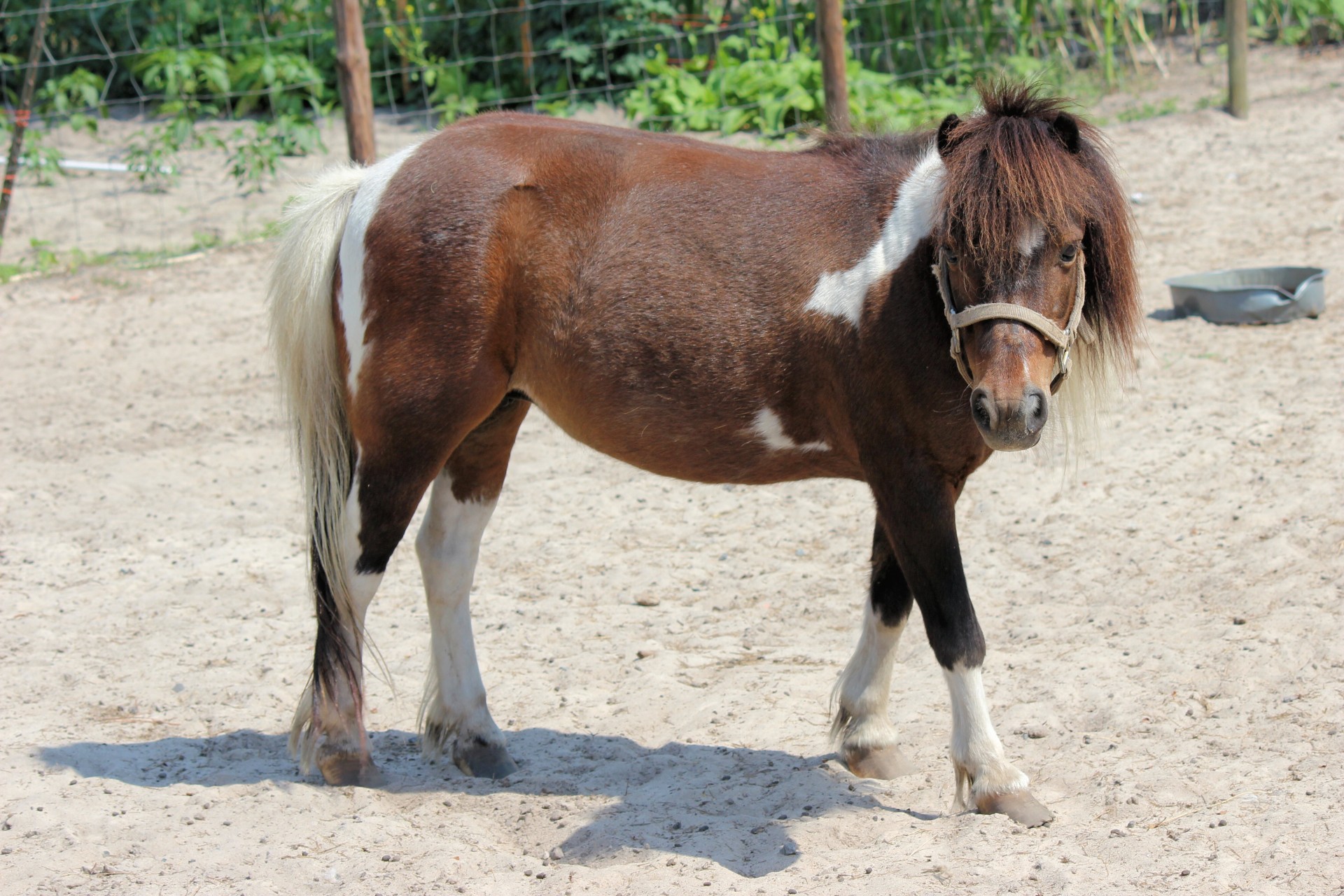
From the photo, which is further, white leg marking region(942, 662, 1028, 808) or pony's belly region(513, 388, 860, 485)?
pony's belly region(513, 388, 860, 485)

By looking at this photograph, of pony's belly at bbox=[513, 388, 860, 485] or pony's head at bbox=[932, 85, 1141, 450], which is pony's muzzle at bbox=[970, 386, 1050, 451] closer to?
pony's head at bbox=[932, 85, 1141, 450]

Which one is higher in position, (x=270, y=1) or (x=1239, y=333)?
(x=270, y=1)

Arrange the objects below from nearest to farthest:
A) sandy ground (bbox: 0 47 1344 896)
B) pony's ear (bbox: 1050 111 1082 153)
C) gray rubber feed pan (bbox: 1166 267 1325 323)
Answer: pony's ear (bbox: 1050 111 1082 153) < sandy ground (bbox: 0 47 1344 896) < gray rubber feed pan (bbox: 1166 267 1325 323)

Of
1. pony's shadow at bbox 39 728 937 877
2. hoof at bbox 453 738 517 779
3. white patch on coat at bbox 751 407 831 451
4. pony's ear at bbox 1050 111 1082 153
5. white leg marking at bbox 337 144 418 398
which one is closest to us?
pony's ear at bbox 1050 111 1082 153

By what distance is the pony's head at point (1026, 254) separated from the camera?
2721mm

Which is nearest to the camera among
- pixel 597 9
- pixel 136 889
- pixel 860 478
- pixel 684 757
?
pixel 136 889

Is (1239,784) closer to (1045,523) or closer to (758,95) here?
(1045,523)

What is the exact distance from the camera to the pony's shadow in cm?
318

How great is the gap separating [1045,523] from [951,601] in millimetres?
2009

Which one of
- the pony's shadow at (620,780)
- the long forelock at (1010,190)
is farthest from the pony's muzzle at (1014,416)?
the pony's shadow at (620,780)

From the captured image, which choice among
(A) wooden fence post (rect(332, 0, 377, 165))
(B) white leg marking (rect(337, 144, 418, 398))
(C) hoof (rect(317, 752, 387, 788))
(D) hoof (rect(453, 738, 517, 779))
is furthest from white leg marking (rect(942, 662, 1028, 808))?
(A) wooden fence post (rect(332, 0, 377, 165))

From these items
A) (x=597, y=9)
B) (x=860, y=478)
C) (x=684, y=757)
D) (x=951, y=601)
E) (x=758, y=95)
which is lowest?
(x=684, y=757)

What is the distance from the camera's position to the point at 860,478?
344 cm

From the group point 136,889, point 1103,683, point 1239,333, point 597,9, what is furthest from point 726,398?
point 597,9
